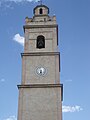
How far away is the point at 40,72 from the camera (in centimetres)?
3347

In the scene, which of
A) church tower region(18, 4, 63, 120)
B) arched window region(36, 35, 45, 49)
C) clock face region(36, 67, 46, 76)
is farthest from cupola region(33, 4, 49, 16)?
clock face region(36, 67, 46, 76)

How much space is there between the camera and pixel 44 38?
1420 inches

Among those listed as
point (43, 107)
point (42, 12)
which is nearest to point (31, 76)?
point (43, 107)

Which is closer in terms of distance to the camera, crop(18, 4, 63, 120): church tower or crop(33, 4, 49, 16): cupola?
crop(18, 4, 63, 120): church tower

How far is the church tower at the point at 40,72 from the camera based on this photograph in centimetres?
3142

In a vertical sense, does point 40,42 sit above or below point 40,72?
above

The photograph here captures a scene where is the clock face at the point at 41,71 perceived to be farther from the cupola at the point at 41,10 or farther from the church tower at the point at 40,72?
the cupola at the point at 41,10

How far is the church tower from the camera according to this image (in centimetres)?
3142

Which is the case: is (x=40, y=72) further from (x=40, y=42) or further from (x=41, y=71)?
(x=40, y=42)

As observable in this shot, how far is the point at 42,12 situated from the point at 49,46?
5566 mm

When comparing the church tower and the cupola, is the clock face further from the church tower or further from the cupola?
the cupola

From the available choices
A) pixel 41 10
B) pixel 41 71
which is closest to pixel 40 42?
pixel 41 71

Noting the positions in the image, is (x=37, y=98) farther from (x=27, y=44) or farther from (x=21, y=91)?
(x=27, y=44)

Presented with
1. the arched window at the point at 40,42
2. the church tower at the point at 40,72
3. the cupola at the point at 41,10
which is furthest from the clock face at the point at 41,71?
the cupola at the point at 41,10
